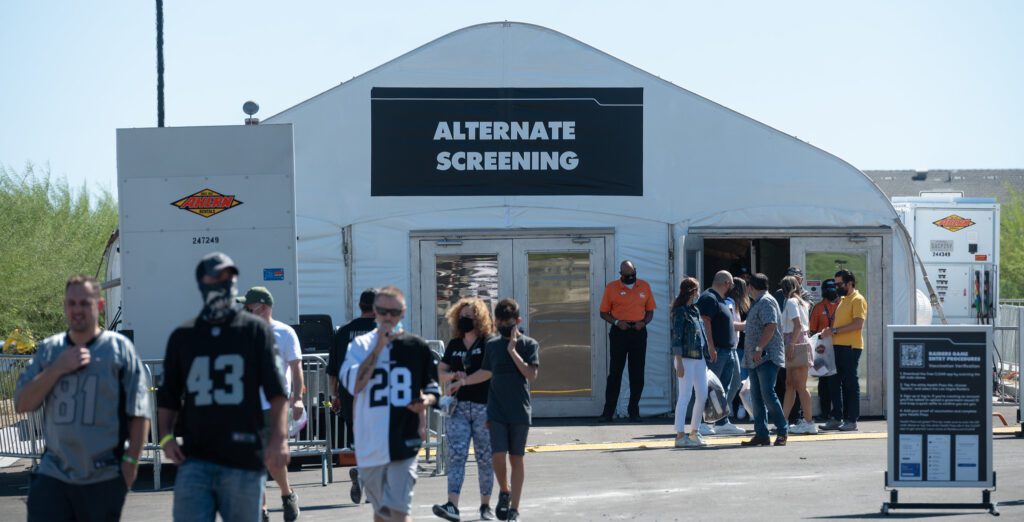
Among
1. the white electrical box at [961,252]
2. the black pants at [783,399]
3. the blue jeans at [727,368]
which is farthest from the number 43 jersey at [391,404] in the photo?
the white electrical box at [961,252]

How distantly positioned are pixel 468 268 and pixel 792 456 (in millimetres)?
5008

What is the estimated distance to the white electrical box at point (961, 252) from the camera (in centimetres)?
2234

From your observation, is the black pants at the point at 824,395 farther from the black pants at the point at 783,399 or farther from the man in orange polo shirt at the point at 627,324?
the man in orange polo shirt at the point at 627,324

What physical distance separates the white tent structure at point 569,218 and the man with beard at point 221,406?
953 cm

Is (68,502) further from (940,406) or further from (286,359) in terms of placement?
A: (940,406)

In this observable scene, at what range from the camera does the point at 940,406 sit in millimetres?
9734

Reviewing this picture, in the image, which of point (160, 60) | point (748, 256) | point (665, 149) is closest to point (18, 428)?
point (665, 149)

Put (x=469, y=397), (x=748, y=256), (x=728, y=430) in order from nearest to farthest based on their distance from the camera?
(x=469, y=397), (x=728, y=430), (x=748, y=256)

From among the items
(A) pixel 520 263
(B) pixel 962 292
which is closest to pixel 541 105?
(A) pixel 520 263

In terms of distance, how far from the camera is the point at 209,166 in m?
12.8

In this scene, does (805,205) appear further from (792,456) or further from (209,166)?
(209,166)

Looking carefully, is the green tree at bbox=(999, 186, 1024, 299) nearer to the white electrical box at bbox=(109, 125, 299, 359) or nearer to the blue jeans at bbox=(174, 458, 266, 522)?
the white electrical box at bbox=(109, 125, 299, 359)

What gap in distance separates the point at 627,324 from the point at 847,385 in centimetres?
268

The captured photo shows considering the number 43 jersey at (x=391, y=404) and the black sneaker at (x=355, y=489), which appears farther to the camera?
the black sneaker at (x=355, y=489)
